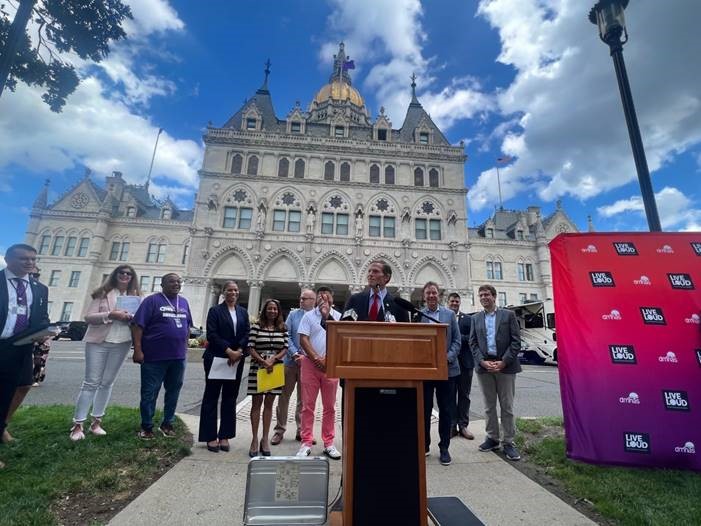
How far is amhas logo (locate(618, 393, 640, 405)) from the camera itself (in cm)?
405

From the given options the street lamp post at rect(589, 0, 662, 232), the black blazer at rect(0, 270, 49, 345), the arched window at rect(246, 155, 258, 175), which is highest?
the arched window at rect(246, 155, 258, 175)

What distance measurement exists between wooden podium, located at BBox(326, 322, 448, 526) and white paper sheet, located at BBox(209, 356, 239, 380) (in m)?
2.60

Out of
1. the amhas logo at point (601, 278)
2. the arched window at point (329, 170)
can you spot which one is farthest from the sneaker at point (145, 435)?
the arched window at point (329, 170)

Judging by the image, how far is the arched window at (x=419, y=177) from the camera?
28.5 m

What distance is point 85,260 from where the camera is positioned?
33156 millimetres

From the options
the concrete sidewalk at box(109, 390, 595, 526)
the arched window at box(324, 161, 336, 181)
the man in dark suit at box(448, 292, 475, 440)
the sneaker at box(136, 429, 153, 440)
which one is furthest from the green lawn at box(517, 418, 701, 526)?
the arched window at box(324, 161, 336, 181)

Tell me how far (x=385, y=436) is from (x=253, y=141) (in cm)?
2936

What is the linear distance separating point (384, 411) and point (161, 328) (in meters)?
3.61

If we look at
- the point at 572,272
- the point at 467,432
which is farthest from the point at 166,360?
the point at 572,272

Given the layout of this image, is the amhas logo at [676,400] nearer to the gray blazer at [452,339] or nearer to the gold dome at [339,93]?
the gray blazer at [452,339]

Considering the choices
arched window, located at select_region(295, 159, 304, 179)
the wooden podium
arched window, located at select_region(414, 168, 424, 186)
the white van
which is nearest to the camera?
the wooden podium

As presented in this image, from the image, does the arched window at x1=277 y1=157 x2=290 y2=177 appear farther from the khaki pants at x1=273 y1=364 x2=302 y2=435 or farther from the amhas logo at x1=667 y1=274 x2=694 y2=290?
the amhas logo at x1=667 y1=274 x2=694 y2=290

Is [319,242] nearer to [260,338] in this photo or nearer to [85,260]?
[260,338]

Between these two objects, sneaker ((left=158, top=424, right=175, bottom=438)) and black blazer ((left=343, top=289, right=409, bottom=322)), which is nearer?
black blazer ((left=343, top=289, right=409, bottom=322))
